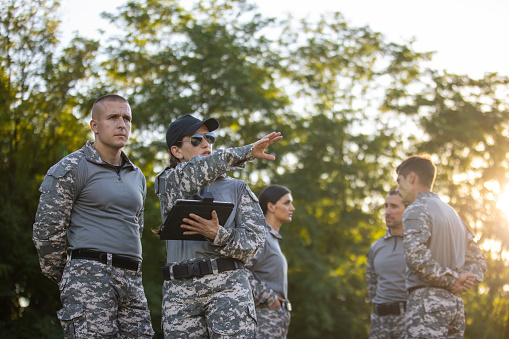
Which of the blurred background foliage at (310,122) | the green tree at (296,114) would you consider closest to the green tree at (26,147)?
the blurred background foliage at (310,122)

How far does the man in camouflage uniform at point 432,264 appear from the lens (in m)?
5.22

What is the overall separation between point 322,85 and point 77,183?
716 inches

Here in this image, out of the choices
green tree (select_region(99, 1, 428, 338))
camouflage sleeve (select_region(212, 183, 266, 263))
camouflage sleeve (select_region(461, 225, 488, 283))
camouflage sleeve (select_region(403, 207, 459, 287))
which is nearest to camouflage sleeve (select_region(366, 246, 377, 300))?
camouflage sleeve (select_region(461, 225, 488, 283))

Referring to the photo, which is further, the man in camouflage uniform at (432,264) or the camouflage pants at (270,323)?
the camouflage pants at (270,323)

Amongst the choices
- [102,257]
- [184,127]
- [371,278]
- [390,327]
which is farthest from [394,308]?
[102,257]

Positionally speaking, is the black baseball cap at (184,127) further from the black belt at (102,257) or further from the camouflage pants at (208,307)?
the camouflage pants at (208,307)

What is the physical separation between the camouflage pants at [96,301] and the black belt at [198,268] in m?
0.43

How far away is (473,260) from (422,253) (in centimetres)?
94

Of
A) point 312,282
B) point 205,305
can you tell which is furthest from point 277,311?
point 312,282

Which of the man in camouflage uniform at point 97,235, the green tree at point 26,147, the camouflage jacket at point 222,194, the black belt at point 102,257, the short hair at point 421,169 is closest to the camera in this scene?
the camouflage jacket at point 222,194

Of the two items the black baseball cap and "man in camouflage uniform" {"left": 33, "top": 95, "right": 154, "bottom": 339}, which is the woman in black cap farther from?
the black baseball cap

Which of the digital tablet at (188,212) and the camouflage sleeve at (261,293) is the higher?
the digital tablet at (188,212)

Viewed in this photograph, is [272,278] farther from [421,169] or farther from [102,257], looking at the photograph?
[102,257]

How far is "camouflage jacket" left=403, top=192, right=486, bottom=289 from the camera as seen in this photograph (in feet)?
17.2
